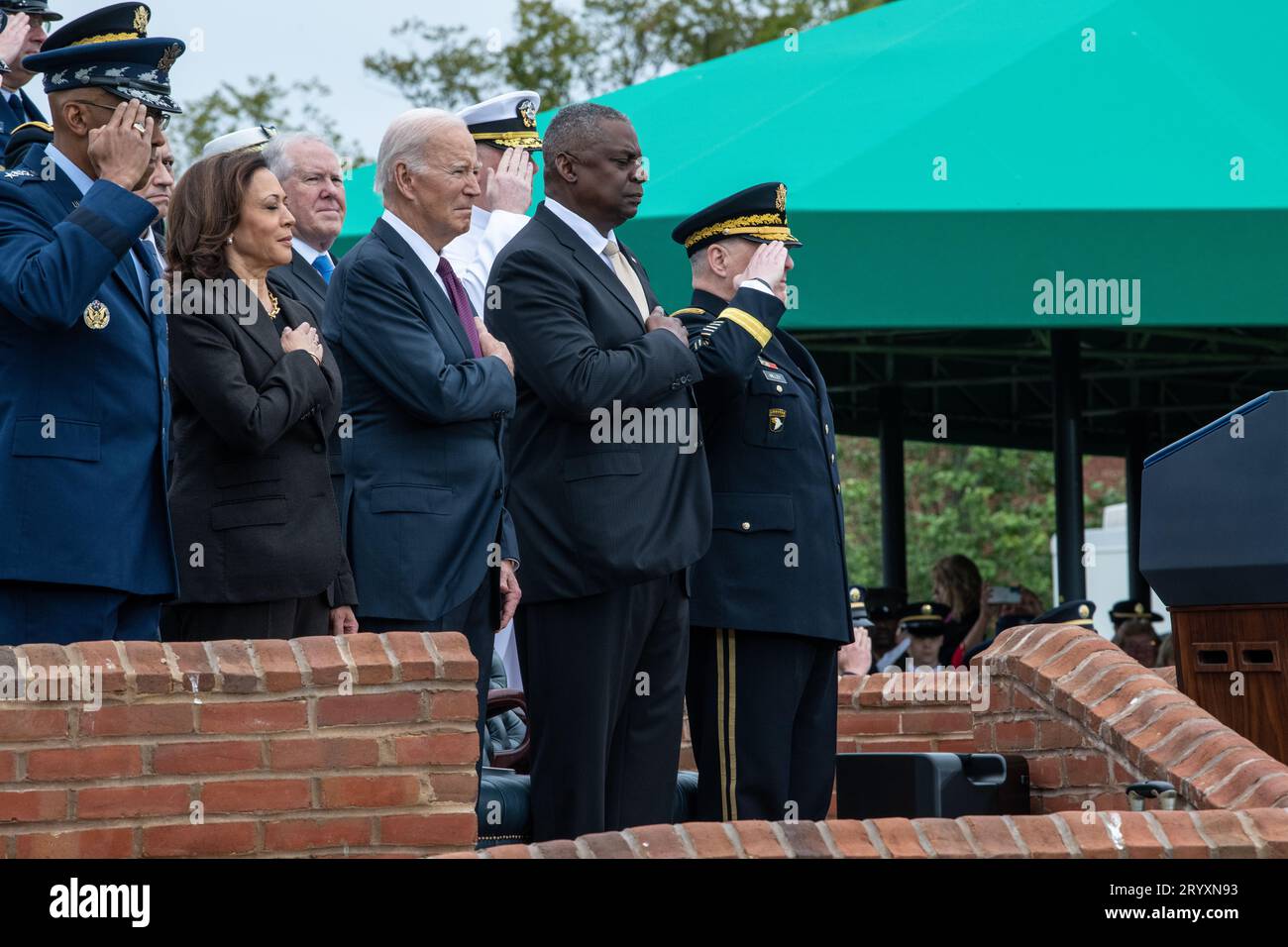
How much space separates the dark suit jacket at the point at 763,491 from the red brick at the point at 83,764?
159cm

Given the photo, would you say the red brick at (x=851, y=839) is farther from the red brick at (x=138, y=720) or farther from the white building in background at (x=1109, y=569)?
the white building in background at (x=1109, y=569)

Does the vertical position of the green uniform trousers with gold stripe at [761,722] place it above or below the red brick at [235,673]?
below

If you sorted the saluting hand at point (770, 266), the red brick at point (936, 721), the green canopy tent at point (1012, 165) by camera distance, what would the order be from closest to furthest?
the saluting hand at point (770, 266) → the red brick at point (936, 721) → the green canopy tent at point (1012, 165)

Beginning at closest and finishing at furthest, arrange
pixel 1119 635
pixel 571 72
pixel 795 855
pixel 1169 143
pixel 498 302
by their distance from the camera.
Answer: pixel 795 855 < pixel 498 302 < pixel 1169 143 < pixel 1119 635 < pixel 571 72

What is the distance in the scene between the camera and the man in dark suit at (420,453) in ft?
15.6

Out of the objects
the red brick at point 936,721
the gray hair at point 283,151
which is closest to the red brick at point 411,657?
the gray hair at point 283,151

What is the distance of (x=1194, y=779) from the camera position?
17.3 ft

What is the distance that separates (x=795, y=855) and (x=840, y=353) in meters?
12.1

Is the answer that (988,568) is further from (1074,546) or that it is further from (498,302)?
(498,302)

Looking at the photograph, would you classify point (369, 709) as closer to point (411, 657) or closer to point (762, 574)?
point (411, 657)

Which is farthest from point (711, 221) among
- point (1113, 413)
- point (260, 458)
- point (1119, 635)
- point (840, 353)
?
point (1113, 413)

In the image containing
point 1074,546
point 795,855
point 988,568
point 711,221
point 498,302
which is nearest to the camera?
point 795,855

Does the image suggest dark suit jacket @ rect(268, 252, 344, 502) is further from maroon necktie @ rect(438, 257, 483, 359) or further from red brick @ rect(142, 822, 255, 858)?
red brick @ rect(142, 822, 255, 858)

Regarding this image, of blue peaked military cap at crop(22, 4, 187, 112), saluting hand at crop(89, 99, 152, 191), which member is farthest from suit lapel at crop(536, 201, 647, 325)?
saluting hand at crop(89, 99, 152, 191)
